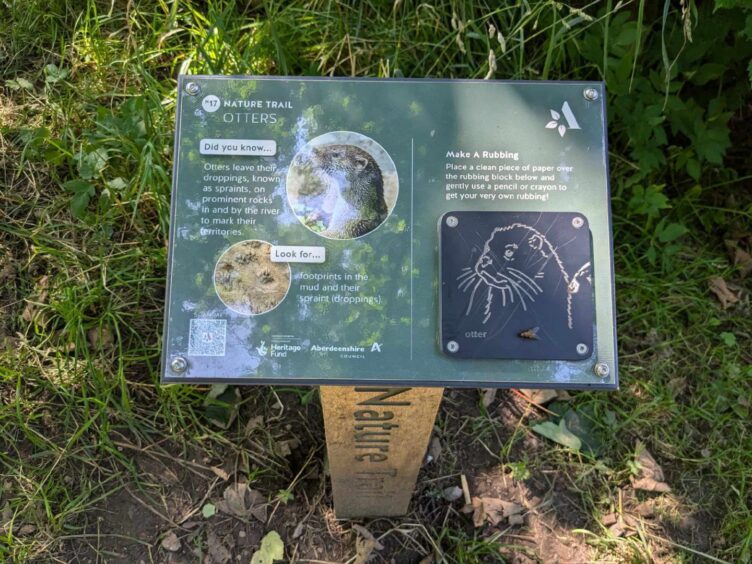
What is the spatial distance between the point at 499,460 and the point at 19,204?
225 centimetres

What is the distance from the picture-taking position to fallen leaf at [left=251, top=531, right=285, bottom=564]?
232cm

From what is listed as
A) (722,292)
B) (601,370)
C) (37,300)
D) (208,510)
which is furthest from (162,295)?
(722,292)

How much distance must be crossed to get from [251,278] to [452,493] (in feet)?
4.96

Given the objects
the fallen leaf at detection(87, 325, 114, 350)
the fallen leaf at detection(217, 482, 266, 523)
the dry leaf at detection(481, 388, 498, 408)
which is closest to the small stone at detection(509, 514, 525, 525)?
the dry leaf at detection(481, 388, 498, 408)

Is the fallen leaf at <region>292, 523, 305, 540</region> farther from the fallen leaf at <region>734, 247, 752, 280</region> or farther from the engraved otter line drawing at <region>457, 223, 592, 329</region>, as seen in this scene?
the fallen leaf at <region>734, 247, 752, 280</region>

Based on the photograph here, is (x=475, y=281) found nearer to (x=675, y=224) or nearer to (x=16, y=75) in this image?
(x=675, y=224)

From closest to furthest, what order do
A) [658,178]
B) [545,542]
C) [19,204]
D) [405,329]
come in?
1. [405,329]
2. [545,542]
3. [19,204]
4. [658,178]

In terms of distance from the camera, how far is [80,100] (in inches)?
104

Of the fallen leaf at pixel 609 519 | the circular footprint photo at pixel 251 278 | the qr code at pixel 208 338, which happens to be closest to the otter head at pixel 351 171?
the circular footprint photo at pixel 251 278

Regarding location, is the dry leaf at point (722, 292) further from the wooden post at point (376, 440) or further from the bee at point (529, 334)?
the bee at point (529, 334)

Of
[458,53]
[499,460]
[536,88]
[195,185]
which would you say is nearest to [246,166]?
[195,185]

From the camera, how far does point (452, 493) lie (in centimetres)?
250

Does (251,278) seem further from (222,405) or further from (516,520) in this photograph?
(516,520)

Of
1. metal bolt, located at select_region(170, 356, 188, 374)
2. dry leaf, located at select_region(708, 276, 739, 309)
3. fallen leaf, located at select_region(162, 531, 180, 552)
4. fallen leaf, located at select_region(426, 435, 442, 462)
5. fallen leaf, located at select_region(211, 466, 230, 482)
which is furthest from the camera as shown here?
dry leaf, located at select_region(708, 276, 739, 309)
